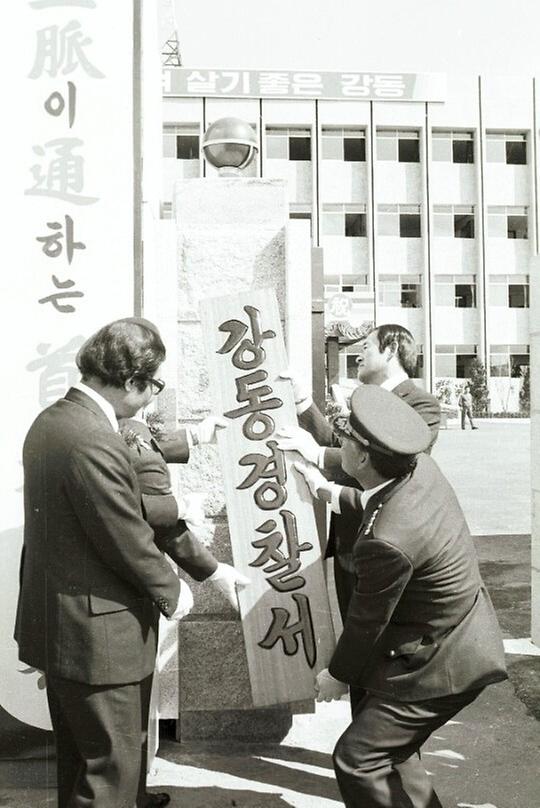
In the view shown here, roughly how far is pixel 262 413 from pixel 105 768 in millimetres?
1577

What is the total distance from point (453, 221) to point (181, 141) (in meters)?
11.6

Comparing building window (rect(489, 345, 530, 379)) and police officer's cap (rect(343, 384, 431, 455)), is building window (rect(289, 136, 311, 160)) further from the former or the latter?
police officer's cap (rect(343, 384, 431, 455))

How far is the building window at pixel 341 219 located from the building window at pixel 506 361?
24.3 ft

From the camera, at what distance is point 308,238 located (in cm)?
376

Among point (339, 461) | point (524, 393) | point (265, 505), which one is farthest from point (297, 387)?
point (524, 393)

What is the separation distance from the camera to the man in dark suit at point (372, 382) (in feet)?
10.8

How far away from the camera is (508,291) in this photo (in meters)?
32.5

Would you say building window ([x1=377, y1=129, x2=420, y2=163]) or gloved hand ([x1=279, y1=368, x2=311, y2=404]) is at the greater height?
building window ([x1=377, y1=129, x2=420, y2=163])

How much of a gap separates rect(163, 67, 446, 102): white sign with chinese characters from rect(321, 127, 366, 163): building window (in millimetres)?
1274

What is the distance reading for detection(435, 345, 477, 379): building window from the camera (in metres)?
32.5

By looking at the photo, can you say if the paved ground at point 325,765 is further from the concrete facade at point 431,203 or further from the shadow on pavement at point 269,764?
the concrete facade at point 431,203

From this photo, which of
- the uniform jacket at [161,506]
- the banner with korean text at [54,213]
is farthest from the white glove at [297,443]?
the banner with korean text at [54,213]

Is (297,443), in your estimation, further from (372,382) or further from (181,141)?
(181,141)

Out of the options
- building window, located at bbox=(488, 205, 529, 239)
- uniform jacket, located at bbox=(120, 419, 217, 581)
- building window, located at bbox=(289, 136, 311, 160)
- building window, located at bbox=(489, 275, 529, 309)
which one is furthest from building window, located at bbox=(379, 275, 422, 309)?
uniform jacket, located at bbox=(120, 419, 217, 581)
